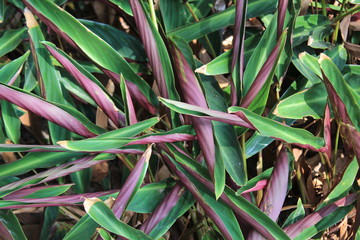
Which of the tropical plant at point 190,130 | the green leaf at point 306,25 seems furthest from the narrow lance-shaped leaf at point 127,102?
the green leaf at point 306,25

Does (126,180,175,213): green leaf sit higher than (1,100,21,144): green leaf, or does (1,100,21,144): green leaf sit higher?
(1,100,21,144): green leaf

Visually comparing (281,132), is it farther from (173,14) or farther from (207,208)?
(173,14)

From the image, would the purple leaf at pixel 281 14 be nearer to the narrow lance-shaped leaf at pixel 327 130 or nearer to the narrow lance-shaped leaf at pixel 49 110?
the narrow lance-shaped leaf at pixel 327 130

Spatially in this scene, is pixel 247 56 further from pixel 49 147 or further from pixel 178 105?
pixel 49 147

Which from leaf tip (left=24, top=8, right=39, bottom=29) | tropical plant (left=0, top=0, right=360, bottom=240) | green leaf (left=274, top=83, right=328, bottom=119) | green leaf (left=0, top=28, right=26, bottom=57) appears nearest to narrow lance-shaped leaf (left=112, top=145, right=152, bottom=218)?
tropical plant (left=0, top=0, right=360, bottom=240)

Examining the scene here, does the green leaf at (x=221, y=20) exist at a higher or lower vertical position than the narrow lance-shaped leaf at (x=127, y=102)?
higher

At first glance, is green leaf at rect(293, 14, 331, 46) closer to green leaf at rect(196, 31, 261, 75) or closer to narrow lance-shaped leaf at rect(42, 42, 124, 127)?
green leaf at rect(196, 31, 261, 75)
